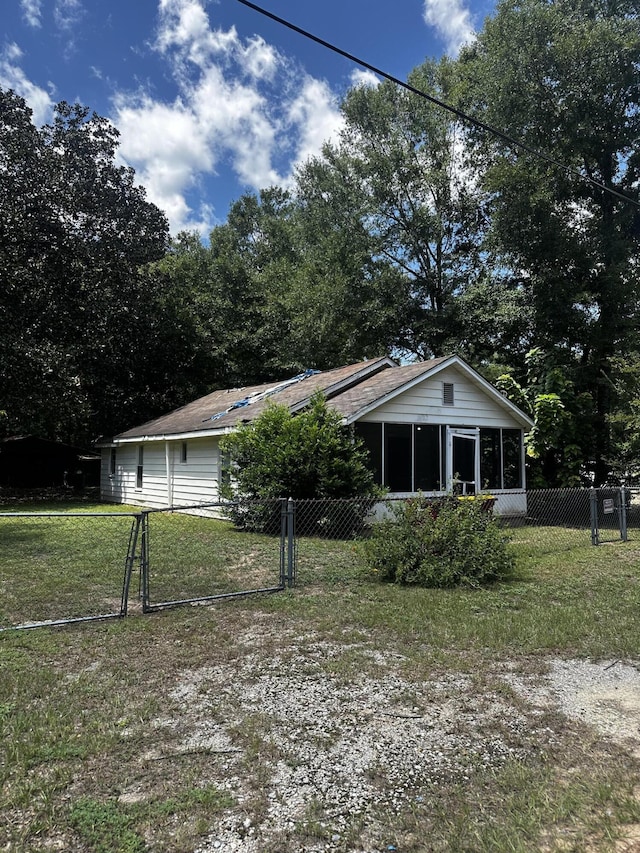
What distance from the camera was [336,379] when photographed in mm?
15492

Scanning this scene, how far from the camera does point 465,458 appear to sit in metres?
14.9

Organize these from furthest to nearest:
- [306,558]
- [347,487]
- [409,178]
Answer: [409,178] < [347,487] < [306,558]

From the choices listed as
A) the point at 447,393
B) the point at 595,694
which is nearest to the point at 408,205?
the point at 447,393

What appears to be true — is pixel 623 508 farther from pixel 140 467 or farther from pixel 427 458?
pixel 140 467

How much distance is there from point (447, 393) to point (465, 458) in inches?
71.9

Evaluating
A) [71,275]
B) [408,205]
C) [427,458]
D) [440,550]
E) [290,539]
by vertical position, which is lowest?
[440,550]

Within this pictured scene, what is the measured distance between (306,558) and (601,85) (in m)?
18.0

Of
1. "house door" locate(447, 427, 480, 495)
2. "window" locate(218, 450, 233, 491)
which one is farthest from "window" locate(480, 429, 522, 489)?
"window" locate(218, 450, 233, 491)

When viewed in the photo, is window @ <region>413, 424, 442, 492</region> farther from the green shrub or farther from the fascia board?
the fascia board

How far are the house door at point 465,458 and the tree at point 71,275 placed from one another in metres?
14.5

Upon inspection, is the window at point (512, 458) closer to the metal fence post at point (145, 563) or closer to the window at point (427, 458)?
the window at point (427, 458)

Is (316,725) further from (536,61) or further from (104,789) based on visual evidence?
(536,61)

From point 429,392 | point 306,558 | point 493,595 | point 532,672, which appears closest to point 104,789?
point 532,672

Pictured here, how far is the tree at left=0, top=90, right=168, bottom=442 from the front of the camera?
21000 mm
